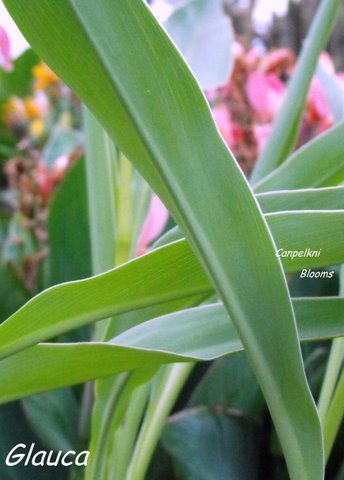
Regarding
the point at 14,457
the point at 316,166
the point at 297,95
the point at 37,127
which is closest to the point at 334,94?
the point at 297,95

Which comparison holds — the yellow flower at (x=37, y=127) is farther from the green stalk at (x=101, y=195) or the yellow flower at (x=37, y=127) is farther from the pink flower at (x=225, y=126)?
the green stalk at (x=101, y=195)

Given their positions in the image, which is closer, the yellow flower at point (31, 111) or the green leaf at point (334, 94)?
the green leaf at point (334, 94)

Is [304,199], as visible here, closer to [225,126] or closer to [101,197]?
[101,197]

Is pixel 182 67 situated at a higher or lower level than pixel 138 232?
higher

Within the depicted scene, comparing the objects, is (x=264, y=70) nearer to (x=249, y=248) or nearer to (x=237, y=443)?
(x=237, y=443)

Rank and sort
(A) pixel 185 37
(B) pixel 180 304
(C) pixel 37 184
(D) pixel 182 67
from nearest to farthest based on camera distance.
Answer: (D) pixel 182 67 < (B) pixel 180 304 < (A) pixel 185 37 < (C) pixel 37 184

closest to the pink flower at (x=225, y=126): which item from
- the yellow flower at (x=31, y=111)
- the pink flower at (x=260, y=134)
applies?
the pink flower at (x=260, y=134)

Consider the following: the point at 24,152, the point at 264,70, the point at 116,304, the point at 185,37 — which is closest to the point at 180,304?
the point at 116,304
